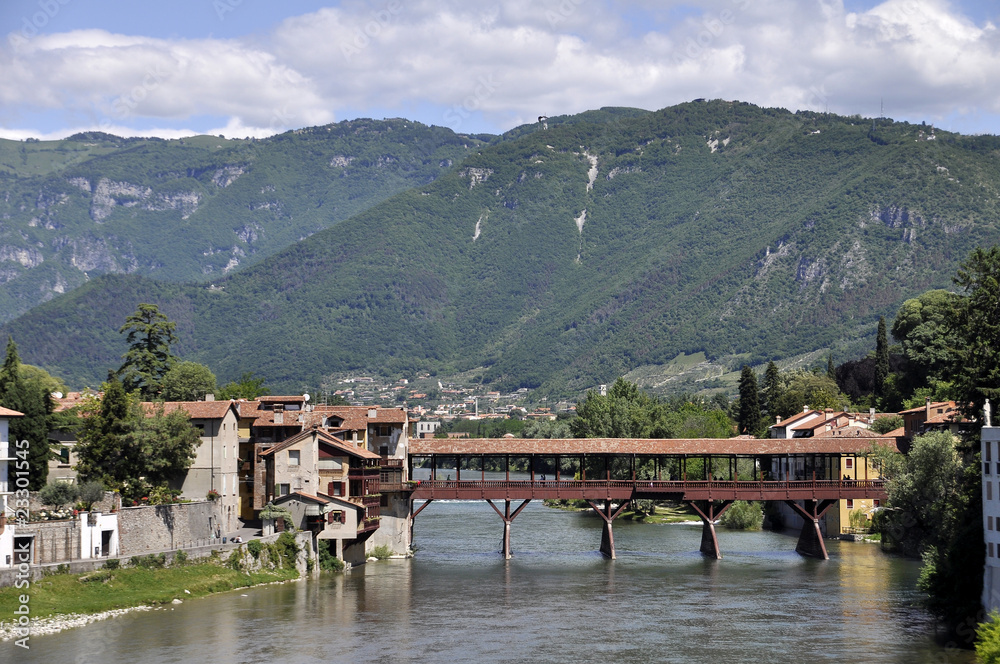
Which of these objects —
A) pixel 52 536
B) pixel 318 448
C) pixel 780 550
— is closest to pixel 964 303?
pixel 780 550

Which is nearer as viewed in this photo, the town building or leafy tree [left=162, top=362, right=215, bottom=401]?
the town building

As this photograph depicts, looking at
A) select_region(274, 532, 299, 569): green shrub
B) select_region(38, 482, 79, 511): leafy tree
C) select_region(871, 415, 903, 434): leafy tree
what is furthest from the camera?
select_region(871, 415, 903, 434): leafy tree

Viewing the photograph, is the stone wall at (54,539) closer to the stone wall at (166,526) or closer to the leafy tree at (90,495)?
the leafy tree at (90,495)

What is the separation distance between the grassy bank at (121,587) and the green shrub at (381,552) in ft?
53.7

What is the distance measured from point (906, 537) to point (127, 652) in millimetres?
60985

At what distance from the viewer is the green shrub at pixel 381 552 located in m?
97.2

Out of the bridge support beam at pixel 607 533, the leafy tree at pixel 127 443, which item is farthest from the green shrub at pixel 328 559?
the bridge support beam at pixel 607 533

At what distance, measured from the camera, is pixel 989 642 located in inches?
2176

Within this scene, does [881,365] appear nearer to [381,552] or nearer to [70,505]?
[381,552]

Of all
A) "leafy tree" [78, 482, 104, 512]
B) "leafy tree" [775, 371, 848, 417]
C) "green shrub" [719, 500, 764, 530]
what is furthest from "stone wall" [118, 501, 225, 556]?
"leafy tree" [775, 371, 848, 417]

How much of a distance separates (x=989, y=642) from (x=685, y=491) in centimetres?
4313

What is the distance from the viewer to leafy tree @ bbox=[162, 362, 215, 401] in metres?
127

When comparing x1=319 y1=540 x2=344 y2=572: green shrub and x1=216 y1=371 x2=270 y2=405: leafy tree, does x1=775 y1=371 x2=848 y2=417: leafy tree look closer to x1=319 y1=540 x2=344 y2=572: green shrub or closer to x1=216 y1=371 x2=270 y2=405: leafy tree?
x1=216 y1=371 x2=270 y2=405: leafy tree
